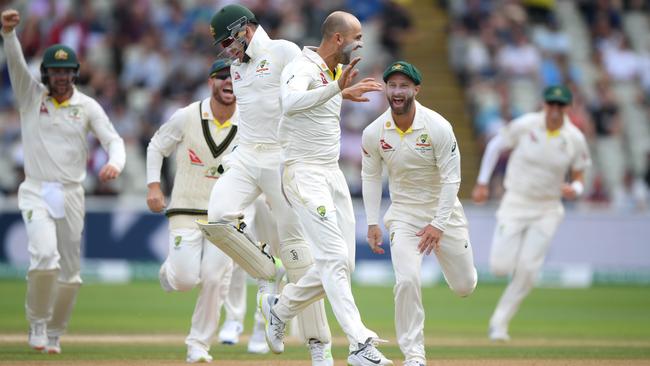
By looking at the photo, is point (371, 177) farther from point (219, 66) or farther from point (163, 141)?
point (163, 141)

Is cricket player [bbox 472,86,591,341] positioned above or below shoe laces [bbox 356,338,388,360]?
above

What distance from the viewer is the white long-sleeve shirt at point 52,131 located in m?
12.1

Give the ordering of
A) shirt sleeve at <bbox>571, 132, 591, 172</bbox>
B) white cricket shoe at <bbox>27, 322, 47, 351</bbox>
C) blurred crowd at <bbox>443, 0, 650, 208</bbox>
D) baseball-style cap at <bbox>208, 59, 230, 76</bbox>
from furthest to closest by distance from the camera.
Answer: blurred crowd at <bbox>443, 0, 650, 208</bbox> < shirt sleeve at <bbox>571, 132, 591, 172</bbox> < white cricket shoe at <bbox>27, 322, 47, 351</bbox> < baseball-style cap at <bbox>208, 59, 230, 76</bbox>

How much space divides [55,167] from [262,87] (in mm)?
2858

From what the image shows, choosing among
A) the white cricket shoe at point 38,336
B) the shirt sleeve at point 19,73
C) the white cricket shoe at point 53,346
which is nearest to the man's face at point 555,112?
the shirt sleeve at point 19,73

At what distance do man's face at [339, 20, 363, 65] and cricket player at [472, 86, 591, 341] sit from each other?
182 inches

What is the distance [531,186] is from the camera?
14.5m

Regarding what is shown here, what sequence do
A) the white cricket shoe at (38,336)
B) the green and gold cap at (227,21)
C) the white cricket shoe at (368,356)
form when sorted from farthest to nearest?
the white cricket shoe at (38,336) < the green and gold cap at (227,21) < the white cricket shoe at (368,356)

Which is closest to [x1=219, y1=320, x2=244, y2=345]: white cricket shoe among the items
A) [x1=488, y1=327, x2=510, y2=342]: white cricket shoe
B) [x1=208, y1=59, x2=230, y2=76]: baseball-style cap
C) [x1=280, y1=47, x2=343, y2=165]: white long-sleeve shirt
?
[x1=208, y1=59, x2=230, y2=76]: baseball-style cap

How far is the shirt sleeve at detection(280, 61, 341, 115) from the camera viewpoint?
29.9ft

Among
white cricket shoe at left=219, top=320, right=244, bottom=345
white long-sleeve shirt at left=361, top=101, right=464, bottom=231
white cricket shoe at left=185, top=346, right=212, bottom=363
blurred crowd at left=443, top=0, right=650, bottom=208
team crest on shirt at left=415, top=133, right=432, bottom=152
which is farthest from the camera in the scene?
blurred crowd at left=443, top=0, right=650, bottom=208

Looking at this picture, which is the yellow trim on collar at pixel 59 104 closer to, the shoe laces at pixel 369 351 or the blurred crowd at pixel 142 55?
the shoe laces at pixel 369 351

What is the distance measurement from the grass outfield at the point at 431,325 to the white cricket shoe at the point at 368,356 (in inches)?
77.5

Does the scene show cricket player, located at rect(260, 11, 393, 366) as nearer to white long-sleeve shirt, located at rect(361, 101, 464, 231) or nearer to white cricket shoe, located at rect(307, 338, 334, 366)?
white cricket shoe, located at rect(307, 338, 334, 366)
